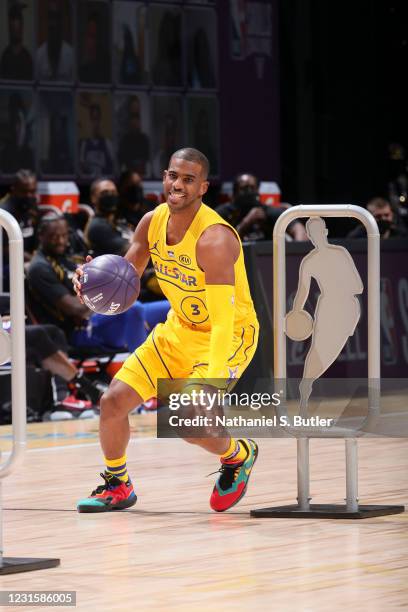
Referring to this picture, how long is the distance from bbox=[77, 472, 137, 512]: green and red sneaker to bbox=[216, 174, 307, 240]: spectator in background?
674cm

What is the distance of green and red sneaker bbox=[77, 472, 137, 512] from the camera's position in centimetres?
784

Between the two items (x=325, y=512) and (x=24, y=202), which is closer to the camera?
(x=325, y=512)

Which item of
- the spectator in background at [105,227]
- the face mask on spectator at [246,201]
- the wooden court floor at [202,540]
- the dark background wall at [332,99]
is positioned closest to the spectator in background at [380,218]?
the face mask on spectator at [246,201]

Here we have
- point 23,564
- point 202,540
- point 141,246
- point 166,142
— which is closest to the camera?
point 23,564

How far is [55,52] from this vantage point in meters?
15.7

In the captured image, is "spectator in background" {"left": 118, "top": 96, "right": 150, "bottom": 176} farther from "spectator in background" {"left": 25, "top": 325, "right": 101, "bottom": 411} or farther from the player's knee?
the player's knee

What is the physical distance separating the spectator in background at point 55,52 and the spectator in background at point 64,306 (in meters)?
3.30

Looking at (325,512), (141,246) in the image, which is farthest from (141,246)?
(325,512)

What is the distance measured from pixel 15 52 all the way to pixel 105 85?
4.10 feet

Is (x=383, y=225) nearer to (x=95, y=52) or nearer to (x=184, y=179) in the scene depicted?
(x=95, y=52)

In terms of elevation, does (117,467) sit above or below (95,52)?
below

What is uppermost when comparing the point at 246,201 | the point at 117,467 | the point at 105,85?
the point at 105,85

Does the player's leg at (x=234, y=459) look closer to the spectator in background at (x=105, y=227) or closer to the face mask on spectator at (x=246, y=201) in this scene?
the spectator in background at (x=105, y=227)

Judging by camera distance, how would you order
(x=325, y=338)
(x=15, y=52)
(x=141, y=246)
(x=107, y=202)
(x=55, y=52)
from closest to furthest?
(x=325, y=338) < (x=141, y=246) < (x=107, y=202) < (x=15, y=52) < (x=55, y=52)
